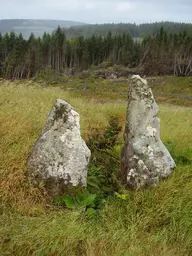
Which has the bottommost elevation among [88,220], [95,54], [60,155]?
[95,54]

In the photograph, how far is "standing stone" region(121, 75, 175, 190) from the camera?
4812 mm

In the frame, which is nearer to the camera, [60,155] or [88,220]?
[88,220]

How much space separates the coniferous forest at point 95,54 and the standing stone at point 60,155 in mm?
65193

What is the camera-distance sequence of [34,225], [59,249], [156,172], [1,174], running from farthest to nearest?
[156,172] < [1,174] < [34,225] < [59,249]

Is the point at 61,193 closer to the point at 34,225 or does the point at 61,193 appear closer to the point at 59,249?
the point at 34,225

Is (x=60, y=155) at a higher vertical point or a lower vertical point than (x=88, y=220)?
higher

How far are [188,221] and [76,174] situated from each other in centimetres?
177

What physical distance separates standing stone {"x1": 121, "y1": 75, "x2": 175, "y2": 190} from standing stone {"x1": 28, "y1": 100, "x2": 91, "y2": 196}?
2.50ft

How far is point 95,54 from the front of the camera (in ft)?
306

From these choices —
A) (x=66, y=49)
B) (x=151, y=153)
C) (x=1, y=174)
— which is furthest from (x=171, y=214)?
(x=66, y=49)

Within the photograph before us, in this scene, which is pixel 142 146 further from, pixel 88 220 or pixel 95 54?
pixel 95 54

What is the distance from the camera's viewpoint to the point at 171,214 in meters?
4.13

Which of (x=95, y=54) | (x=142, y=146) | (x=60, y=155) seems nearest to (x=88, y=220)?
(x=60, y=155)

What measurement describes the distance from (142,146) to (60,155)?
1.39 meters
